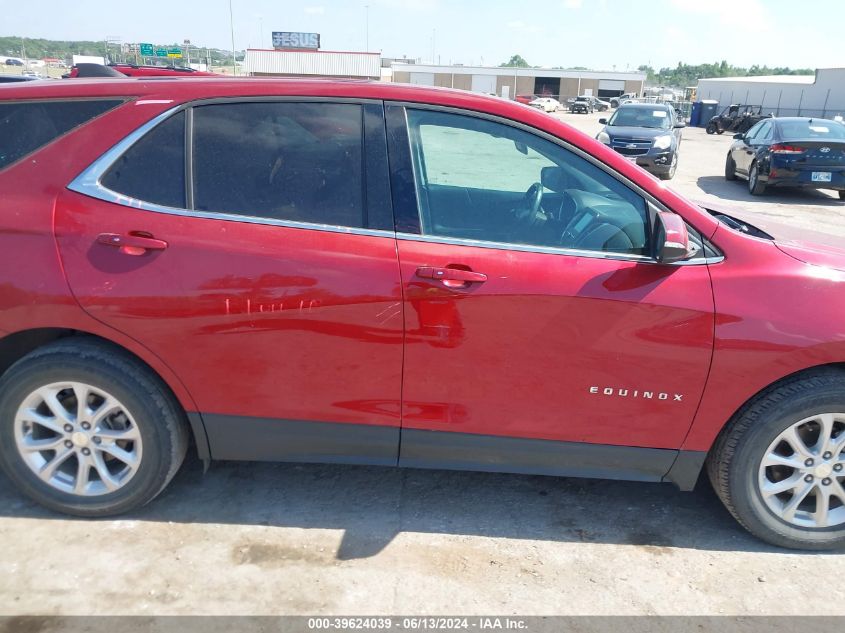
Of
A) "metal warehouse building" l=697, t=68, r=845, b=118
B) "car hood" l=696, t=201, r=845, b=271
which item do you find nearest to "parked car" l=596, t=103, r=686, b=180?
"car hood" l=696, t=201, r=845, b=271

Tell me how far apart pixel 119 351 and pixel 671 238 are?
2.31m

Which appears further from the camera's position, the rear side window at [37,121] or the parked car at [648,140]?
the parked car at [648,140]

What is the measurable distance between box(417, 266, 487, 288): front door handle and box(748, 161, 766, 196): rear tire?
12.5 meters

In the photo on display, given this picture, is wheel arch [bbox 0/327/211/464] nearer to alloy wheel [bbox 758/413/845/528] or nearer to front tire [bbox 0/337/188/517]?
front tire [bbox 0/337/188/517]

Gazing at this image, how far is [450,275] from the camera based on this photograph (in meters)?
2.66

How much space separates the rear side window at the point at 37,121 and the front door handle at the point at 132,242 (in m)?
0.54

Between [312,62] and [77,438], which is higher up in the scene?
[312,62]

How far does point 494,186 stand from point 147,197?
171 cm

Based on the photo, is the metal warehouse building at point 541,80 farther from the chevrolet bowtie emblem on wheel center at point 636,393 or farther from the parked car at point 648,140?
the chevrolet bowtie emblem on wheel center at point 636,393

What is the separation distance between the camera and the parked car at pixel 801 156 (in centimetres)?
1219

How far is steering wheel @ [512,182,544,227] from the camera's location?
2.89 metres

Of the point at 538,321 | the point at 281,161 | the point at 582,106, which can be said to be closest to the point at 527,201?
the point at 538,321

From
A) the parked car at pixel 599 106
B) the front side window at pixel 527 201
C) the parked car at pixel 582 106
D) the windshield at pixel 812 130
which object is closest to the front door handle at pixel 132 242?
the front side window at pixel 527 201

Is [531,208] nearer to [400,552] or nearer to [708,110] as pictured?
[400,552]
